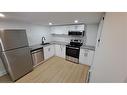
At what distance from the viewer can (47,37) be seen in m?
4.38

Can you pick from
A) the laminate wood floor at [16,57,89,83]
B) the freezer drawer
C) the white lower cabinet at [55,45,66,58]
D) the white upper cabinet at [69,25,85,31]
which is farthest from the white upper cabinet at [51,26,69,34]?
the freezer drawer

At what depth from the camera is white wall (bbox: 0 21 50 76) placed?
96.1 inches

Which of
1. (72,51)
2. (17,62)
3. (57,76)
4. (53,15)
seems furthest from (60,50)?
(53,15)

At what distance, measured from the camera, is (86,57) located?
3.09 meters

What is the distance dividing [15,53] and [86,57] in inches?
106

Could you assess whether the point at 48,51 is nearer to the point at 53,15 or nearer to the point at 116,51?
the point at 53,15

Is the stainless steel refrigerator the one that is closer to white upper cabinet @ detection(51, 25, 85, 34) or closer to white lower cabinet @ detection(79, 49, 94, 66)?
white upper cabinet @ detection(51, 25, 85, 34)

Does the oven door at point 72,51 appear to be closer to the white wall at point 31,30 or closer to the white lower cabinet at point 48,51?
the white lower cabinet at point 48,51

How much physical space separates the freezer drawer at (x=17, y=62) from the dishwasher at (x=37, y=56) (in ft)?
1.20

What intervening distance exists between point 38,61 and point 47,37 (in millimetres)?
1772

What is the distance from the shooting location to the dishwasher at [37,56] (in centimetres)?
288

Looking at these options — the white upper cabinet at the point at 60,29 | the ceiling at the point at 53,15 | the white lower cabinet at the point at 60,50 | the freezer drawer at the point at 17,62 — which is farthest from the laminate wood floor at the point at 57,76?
the white upper cabinet at the point at 60,29
